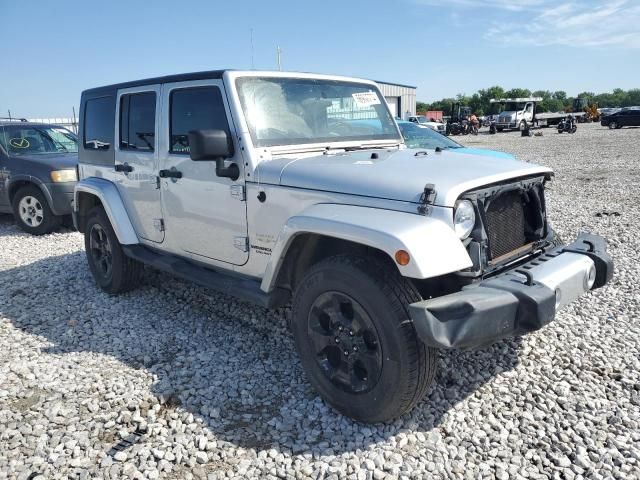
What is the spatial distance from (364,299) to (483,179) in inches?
37.6

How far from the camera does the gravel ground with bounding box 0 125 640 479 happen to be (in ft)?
8.48

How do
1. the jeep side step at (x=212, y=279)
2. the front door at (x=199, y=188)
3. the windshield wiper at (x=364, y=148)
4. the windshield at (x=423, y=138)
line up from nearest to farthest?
the jeep side step at (x=212, y=279), the front door at (x=199, y=188), the windshield wiper at (x=364, y=148), the windshield at (x=423, y=138)

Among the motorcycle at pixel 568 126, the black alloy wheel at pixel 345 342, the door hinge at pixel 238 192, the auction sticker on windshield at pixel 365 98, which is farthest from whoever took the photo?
the motorcycle at pixel 568 126

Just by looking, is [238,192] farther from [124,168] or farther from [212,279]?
[124,168]

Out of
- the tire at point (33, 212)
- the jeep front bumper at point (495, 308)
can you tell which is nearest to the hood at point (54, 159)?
the tire at point (33, 212)

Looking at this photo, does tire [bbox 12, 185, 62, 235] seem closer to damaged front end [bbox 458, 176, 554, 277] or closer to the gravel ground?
the gravel ground

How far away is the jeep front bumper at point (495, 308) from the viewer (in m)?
2.31

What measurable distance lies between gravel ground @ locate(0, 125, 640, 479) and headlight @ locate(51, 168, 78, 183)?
335cm

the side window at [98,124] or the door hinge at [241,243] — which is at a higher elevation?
the side window at [98,124]

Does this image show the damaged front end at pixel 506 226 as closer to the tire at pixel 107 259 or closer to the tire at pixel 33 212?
the tire at pixel 107 259

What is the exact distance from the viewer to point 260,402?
316 cm

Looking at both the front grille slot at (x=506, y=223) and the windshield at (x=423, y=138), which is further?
the windshield at (x=423, y=138)

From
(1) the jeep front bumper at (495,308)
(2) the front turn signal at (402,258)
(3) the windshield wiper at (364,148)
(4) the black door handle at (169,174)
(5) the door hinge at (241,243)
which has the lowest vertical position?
(1) the jeep front bumper at (495,308)

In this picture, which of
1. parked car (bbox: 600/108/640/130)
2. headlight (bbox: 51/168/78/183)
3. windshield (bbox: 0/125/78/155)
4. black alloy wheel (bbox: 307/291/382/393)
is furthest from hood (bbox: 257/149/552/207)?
parked car (bbox: 600/108/640/130)
